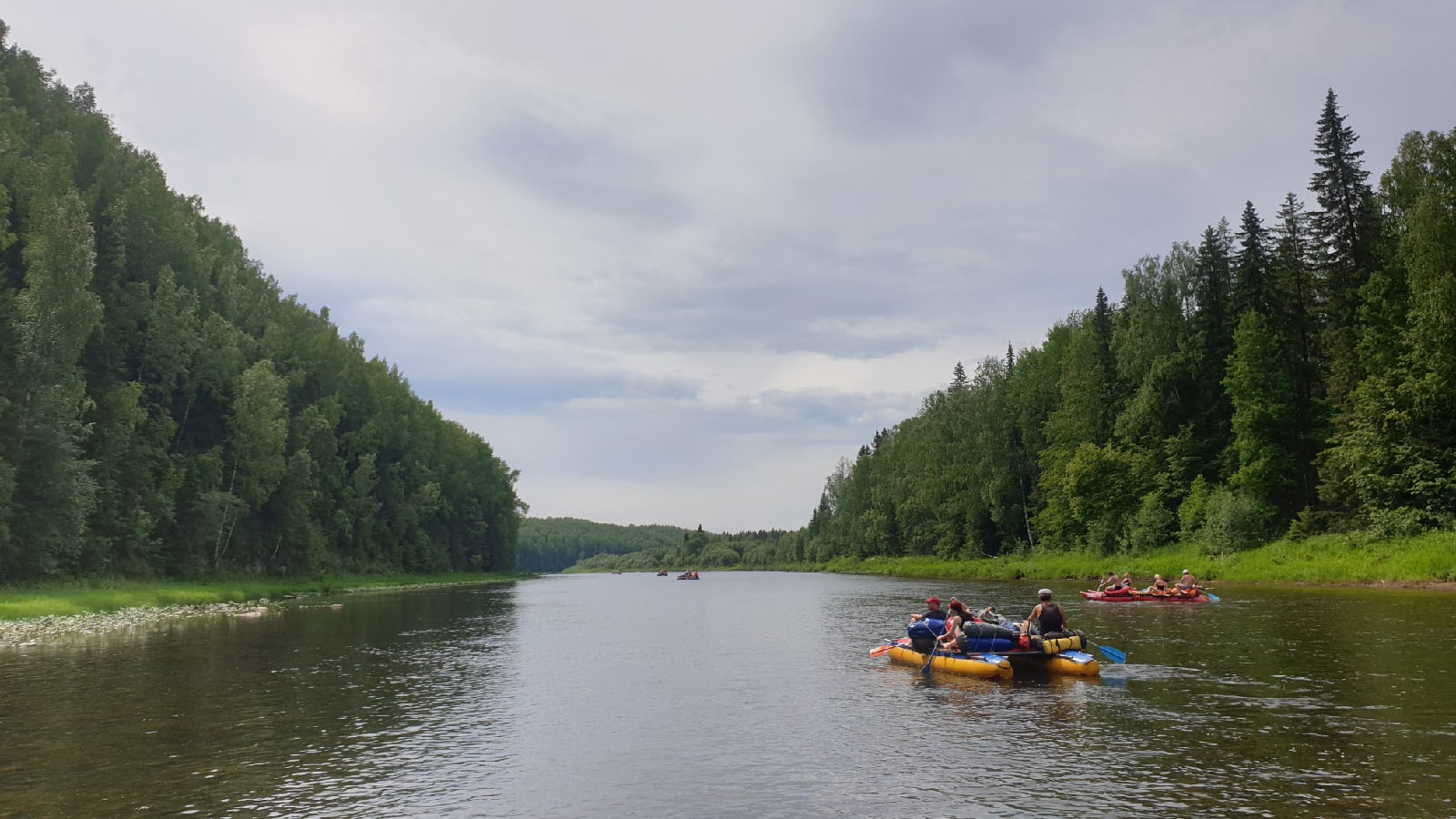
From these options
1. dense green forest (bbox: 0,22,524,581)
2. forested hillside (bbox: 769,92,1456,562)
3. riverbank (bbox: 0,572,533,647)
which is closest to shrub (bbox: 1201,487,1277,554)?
forested hillside (bbox: 769,92,1456,562)

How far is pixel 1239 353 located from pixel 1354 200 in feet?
44.9

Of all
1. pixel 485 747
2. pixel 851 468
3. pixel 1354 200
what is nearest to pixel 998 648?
pixel 485 747

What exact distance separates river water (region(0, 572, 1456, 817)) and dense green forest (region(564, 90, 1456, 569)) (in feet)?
75.3

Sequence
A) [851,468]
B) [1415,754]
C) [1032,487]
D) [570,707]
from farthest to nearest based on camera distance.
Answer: [851,468] → [1032,487] → [570,707] → [1415,754]

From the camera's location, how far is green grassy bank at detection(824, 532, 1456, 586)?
46938 millimetres

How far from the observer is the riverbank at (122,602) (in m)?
39.4

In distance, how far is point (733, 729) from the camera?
1994 centimetres

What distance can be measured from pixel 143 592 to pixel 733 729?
166 feet

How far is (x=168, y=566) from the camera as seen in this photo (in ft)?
221

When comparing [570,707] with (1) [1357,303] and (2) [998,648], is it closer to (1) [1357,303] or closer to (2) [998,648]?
(2) [998,648]

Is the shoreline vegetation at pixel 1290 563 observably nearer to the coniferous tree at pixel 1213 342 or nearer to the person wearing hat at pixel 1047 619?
the coniferous tree at pixel 1213 342

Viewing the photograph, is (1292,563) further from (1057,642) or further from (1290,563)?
(1057,642)

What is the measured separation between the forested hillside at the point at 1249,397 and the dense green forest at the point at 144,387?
78.5m

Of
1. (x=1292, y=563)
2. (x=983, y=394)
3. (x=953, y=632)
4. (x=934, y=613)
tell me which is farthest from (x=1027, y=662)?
(x=983, y=394)
